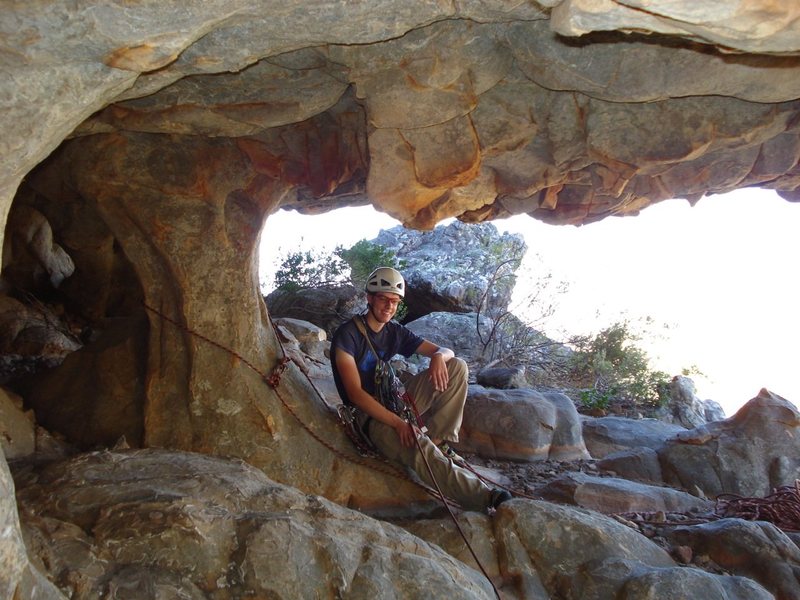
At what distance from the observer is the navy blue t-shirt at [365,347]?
16.5 feet

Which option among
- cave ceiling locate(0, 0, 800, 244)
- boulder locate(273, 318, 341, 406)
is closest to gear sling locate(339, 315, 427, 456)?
cave ceiling locate(0, 0, 800, 244)

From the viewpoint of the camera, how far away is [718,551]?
4.49 meters

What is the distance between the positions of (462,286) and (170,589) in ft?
39.9

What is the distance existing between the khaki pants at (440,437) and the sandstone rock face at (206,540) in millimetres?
1018

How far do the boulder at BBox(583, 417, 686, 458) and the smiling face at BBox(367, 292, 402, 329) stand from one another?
4231 mm

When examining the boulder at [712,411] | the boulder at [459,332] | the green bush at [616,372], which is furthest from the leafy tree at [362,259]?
the boulder at [712,411]

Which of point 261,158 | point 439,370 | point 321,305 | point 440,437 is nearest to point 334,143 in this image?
point 261,158

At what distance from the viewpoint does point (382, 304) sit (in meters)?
5.16

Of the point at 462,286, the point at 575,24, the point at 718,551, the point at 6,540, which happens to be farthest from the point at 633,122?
the point at 462,286

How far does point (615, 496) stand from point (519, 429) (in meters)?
1.79

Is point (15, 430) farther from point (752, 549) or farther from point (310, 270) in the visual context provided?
point (310, 270)

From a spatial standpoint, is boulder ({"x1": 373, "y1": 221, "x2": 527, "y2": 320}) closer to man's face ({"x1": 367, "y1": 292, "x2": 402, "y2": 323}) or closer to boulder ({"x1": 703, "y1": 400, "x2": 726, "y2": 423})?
boulder ({"x1": 703, "y1": 400, "x2": 726, "y2": 423})

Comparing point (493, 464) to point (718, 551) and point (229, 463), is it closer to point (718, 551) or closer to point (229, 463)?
point (718, 551)

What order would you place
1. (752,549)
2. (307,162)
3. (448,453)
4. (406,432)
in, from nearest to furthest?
(752,549) < (406,432) < (448,453) < (307,162)
